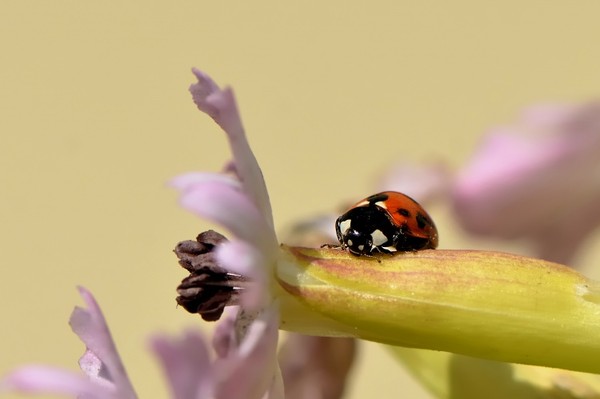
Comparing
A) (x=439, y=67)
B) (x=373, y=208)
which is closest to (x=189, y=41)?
(x=439, y=67)

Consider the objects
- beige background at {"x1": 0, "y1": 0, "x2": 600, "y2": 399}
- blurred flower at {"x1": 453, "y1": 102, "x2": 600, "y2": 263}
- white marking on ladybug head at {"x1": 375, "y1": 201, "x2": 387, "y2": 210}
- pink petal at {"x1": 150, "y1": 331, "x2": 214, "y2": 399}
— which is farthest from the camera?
beige background at {"x1": 0, "y1": 0, "x2": 600, "y2": 399}

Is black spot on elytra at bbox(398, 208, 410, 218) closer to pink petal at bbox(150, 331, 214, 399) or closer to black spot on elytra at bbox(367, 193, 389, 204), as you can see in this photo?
black spot on elytra at bbox(367, 193, 389, 204)

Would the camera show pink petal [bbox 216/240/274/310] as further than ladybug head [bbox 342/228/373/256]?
No

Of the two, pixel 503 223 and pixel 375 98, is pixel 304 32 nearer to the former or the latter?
pixel 375 98

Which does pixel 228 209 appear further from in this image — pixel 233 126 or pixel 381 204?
pixel 381 204

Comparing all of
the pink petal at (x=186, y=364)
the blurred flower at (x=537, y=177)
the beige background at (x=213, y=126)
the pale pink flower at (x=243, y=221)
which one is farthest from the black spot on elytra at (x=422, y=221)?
the beige background at (x=213, y=126)

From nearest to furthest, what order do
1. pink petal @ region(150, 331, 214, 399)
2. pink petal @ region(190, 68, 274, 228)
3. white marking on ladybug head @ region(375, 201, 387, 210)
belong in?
pink petal @ region(150, 331, 214, 399), pink petal @ region(190, 68, 274, 228), white marking on ladybug head @ region(375, 201, 387, 210)

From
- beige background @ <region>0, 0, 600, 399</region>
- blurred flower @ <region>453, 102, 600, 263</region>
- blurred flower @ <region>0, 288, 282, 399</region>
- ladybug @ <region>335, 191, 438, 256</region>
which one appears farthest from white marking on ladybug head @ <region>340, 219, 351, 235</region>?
beige background @ <region>0, 0, 600, 399</region>

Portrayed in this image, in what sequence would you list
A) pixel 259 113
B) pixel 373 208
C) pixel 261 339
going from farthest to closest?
pixel 259 113
pixel 373 208
pixel 261 339

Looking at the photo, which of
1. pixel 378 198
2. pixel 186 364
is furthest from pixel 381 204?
pixel 186 364
